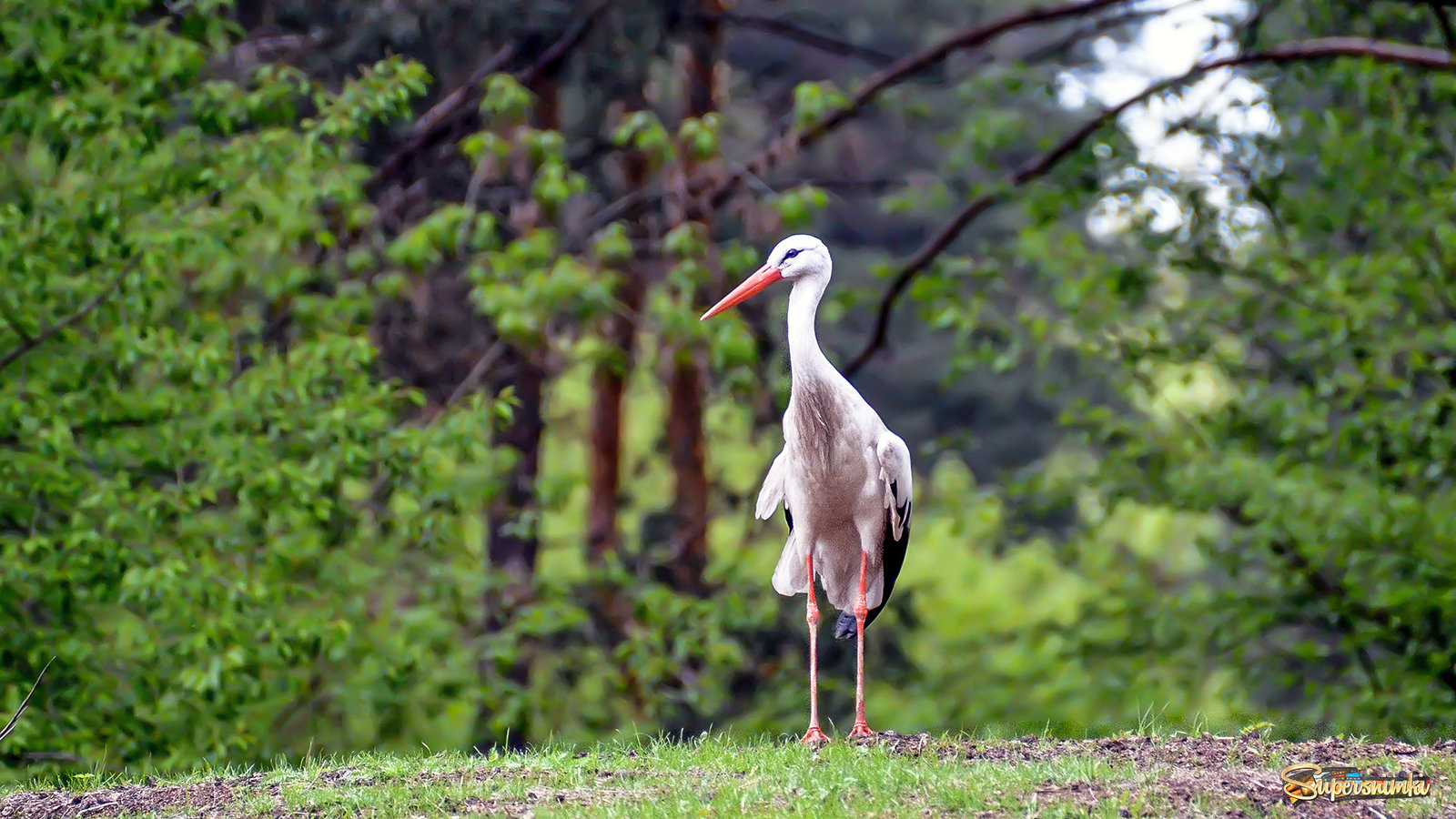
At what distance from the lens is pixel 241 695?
31.5ft

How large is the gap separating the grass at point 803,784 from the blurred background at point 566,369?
1370mm

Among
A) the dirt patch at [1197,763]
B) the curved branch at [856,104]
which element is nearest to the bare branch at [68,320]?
the curved branch at [856,104]

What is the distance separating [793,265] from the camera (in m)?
7.32

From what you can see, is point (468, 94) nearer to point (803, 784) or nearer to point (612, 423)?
point (612, 423)

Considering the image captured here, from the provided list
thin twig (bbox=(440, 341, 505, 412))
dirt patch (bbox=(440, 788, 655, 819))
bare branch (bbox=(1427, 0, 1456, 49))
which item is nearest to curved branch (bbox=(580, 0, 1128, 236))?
thin twig (bbox=(440, 341, 505, 412))

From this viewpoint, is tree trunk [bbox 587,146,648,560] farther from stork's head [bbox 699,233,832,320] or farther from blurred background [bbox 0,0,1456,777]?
stork's head [bbox 699,233,832,320]

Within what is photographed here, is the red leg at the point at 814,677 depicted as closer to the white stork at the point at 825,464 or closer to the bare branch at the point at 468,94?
the white stork at the point at 825,464

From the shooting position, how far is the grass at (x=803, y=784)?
216 inches

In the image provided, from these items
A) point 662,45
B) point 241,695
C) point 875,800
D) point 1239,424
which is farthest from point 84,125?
point 1239,424

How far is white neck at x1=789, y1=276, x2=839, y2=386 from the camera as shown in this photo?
7129 millimetres

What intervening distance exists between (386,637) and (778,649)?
149 inches

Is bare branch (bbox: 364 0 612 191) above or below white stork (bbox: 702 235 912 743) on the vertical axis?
above

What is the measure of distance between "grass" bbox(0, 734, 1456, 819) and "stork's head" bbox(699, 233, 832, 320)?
7.28 ft

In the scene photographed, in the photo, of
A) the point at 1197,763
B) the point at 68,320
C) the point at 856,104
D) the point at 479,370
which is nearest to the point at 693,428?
the point at 479,370
